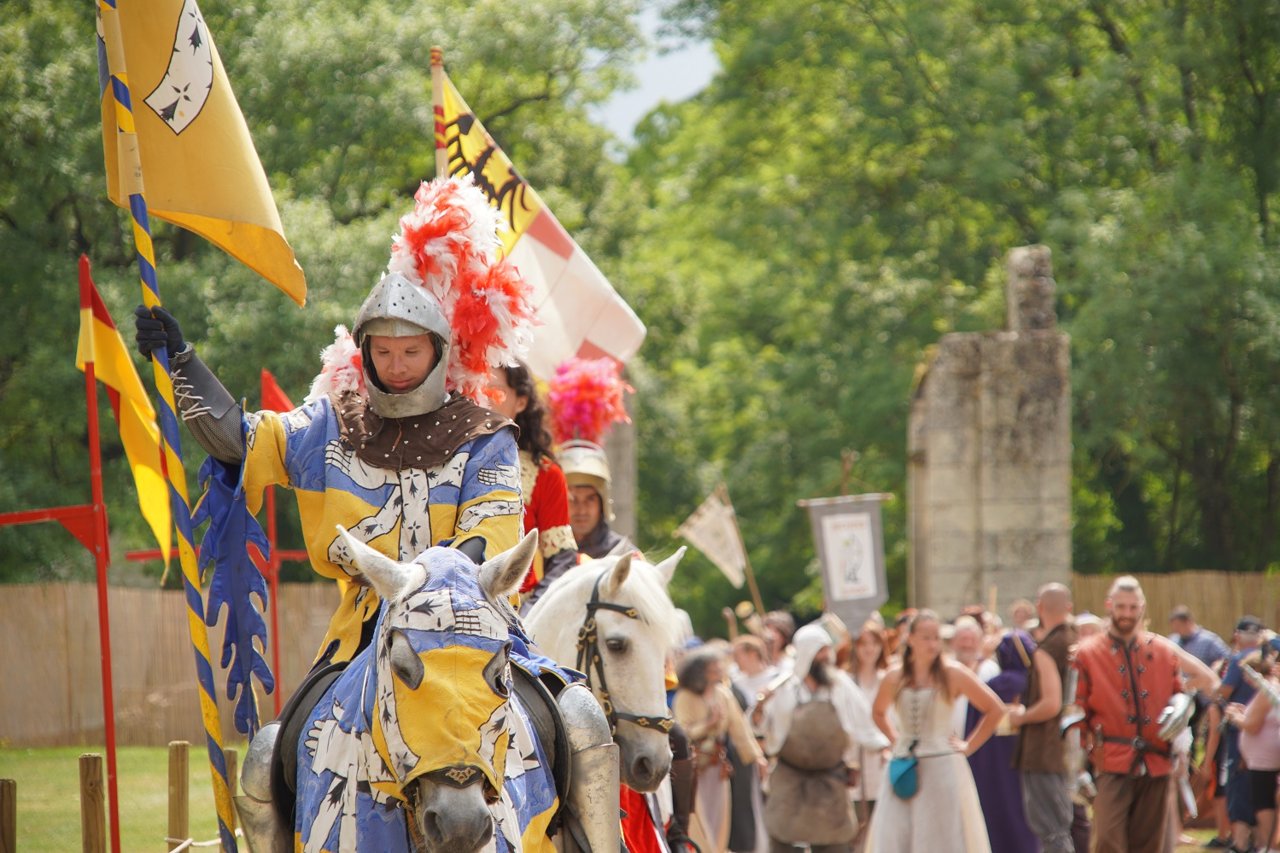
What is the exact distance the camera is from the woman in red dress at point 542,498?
7.30 metres

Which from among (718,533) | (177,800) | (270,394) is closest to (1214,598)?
(718,533)

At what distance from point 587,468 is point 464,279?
2344 millimetres

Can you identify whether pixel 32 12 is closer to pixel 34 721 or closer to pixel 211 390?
pixel 34 721

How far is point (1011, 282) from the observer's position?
21609 mm

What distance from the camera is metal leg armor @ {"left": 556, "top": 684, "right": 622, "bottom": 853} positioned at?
512cm

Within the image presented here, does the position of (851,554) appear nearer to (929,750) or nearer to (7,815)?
(929,750)

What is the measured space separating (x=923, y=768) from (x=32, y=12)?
438 inches

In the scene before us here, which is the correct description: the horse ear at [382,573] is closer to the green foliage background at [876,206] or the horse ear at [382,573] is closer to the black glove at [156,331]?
the black glove at [156,331]

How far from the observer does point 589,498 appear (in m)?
8.26

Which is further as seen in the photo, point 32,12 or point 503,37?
point 503,37

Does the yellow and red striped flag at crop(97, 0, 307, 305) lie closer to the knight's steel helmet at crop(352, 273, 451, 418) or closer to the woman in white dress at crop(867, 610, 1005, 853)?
the knight's steel helmet at crop(352, 273, 451, 418)

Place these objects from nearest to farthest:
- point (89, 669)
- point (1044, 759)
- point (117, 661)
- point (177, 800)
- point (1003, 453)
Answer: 1. point (177, 800)
2. point (89, 669)
3. point (1044, 759)
4. point (117, 661)
5. point (1003, 453)

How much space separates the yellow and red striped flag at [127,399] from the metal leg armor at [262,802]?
128 inches

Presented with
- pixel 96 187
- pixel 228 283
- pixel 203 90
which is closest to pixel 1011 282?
pixel 228 283
